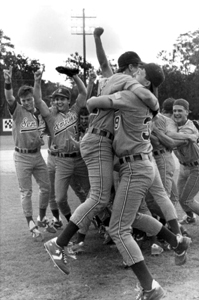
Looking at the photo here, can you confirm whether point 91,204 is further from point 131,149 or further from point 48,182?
point 48,182

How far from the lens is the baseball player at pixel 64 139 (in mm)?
5477

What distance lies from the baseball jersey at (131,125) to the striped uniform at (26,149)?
2279 millimetres

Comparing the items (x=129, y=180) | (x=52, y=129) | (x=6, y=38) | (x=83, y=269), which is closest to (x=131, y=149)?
(x=129, y=180)

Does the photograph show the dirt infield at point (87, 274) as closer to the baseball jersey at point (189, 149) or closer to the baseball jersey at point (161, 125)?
the baseball jersey at point (189, 149)

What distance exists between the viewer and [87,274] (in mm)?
4273

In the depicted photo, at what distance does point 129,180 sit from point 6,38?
54572 mm

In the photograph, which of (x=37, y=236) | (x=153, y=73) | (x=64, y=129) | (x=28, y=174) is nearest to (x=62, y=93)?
(x=64, y=129)

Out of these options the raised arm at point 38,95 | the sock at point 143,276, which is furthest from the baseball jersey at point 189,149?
the sock at point 143,276

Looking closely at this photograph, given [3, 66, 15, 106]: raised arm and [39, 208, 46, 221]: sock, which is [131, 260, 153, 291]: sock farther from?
[3, 66, 15, 106]: raised arm

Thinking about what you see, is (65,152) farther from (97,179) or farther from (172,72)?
(172,72)

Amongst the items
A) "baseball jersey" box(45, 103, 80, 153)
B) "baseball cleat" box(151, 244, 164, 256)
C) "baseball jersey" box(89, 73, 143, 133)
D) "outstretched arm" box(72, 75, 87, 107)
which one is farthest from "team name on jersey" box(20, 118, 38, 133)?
"baseball cleat" box(151, 244, 164, 256)

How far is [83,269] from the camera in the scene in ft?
14.5

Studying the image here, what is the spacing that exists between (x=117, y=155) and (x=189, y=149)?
2.15 meters

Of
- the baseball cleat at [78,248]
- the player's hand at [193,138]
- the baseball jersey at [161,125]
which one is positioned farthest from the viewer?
the player's hand at [193,138]
